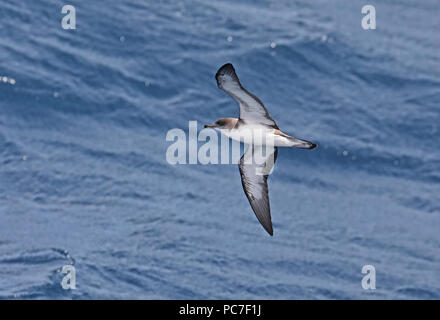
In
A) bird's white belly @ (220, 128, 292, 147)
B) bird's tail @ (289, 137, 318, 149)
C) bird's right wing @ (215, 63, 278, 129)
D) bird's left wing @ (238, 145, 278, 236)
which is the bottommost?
bird's left wing @ (238, 145, 278, 236)

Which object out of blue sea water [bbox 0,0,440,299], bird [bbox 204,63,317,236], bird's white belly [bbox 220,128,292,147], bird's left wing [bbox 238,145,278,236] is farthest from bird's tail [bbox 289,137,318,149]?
blue sea water [bbox 0,0,440,299]

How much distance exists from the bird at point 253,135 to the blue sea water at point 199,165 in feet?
35.4

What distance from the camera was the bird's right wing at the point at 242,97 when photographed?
13805 millimetres

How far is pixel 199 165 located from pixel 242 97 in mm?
15776

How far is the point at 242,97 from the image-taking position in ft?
47.3

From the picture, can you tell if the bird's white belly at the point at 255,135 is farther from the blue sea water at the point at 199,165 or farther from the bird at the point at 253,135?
the blue sea water at the point at 199,165

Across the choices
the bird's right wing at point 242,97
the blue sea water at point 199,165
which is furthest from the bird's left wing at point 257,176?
the blue sea water at point 199,165

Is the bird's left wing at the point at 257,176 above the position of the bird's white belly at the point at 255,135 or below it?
below

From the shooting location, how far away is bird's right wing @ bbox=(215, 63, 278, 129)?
45.3ft

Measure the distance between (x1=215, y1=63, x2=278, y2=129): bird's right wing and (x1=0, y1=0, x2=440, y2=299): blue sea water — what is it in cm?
1251

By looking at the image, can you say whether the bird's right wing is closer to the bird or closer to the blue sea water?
the bird

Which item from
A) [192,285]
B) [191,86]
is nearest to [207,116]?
[191,86]

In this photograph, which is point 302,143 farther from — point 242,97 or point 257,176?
point 257,176
